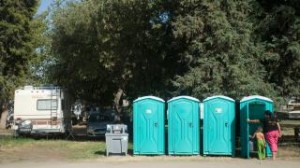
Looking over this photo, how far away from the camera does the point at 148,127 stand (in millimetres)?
20266

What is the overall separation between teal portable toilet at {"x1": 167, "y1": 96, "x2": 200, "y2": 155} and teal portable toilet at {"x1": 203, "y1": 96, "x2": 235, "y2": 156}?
1.09ft

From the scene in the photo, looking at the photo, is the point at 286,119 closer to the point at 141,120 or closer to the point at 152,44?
the point at 152,44

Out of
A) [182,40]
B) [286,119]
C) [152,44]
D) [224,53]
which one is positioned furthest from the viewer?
[286,119]

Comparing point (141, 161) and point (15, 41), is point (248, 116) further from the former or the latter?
point (15, 41)

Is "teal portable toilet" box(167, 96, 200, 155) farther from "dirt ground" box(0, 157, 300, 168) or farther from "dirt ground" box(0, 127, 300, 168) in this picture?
"dirt ground" box(0, 157, 300, 168)

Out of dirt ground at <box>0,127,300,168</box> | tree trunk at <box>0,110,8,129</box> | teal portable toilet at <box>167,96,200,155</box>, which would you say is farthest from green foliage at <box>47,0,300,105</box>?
tree trunk at <box>0,110,8,129</box>

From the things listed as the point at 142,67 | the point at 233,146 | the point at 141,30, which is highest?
the point at 141,30

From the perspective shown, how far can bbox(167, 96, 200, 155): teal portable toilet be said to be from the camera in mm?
20156

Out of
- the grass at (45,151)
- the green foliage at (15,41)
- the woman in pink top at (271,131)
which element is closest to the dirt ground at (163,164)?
the woman in pink top at (271,131)

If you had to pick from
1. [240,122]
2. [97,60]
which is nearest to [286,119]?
[97,60]

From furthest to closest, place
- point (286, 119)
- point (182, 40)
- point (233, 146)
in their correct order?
point (286, 119)
point (182, 40)
point (233, 146)

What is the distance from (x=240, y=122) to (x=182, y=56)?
7017mm

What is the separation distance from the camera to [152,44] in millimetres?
28297

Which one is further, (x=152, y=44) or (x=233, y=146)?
(x=152, y=44)
